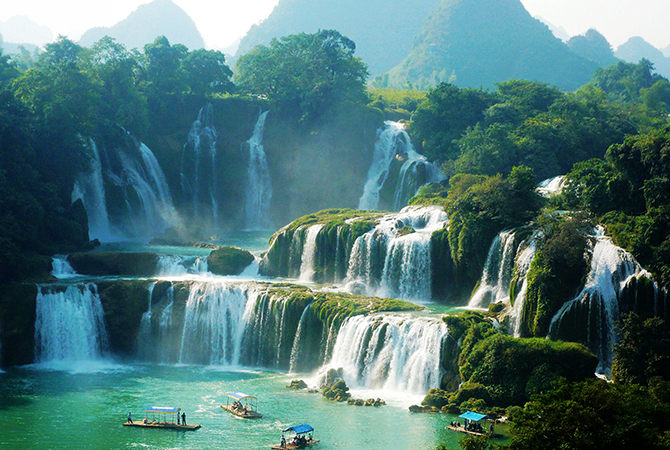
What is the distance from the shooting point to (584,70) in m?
143

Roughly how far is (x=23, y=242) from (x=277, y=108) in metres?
33.7

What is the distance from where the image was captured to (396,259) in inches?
1757

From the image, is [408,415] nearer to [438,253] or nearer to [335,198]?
[438,253]

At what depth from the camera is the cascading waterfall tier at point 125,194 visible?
202 ft

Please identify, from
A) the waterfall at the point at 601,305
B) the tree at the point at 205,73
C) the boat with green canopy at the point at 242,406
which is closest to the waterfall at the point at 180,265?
the boat with green canopy at the point at 242,406

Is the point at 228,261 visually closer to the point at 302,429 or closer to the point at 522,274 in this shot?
the point at 522,274

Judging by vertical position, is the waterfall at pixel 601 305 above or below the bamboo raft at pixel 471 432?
above

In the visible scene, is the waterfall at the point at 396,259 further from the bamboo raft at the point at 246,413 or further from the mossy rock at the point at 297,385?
the bamboo raft at the point at 246,413

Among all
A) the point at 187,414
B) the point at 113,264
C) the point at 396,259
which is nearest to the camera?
the point at 187,414

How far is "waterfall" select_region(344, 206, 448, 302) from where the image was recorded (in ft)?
144

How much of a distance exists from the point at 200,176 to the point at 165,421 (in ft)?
142

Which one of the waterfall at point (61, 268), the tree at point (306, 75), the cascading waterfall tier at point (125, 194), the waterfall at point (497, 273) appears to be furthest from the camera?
the tree at point (306, 75)

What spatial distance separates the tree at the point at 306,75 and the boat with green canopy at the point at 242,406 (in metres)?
44.3

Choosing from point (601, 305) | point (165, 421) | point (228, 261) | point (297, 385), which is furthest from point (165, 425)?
point (228, 261)
